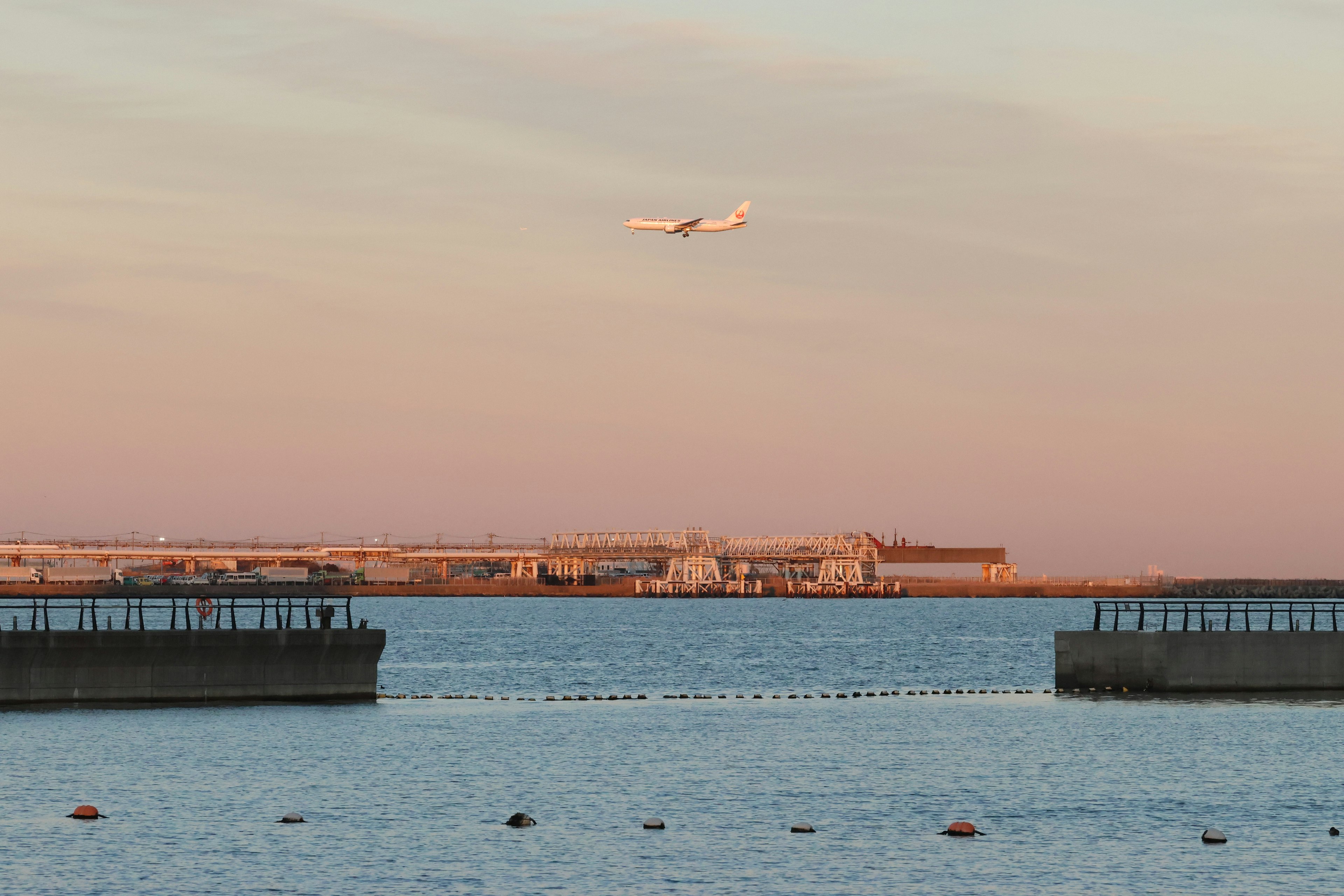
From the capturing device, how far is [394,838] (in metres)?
35.3

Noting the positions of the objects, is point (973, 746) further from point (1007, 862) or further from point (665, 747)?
point (1007, 862)

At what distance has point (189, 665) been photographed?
5628 centimetres

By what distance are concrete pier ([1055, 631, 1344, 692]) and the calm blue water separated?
75.4 inches

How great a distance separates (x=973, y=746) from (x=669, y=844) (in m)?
19.9

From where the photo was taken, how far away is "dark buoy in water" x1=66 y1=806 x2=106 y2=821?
120 ft

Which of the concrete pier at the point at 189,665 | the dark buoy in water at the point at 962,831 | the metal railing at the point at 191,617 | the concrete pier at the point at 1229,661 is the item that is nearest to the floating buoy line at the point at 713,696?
the concrete pier at the point at 1229,661

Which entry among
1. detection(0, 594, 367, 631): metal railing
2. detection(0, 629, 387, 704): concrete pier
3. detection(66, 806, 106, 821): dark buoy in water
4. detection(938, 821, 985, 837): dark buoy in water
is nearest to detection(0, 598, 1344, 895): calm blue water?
detection(938, 821, 985, 837): dark buoy in water

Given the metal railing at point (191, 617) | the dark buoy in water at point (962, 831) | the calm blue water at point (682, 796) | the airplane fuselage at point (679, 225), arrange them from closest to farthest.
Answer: the calm blue water at point (682, 796) < the dark buoy in water at point (962, 831) < the metal railing at point (191, 617) < the airplane fuselage at point (679, 225)

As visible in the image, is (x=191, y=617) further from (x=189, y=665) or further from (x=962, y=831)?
(x=962, y=831)

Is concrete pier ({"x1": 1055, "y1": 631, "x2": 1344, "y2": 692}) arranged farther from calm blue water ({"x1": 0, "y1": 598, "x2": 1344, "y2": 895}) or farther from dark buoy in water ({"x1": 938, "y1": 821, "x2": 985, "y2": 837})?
dark buoy in water ({"x1": 938, "y1": 821, "x2": 985, "y2": 837})

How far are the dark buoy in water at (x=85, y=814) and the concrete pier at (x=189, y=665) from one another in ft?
59.7

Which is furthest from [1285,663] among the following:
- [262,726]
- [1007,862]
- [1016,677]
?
[262,726]

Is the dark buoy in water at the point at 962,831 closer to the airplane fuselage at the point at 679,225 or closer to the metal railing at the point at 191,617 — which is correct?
the metal railing at the point at 191,617

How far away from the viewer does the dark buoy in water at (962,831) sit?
3597 cm
